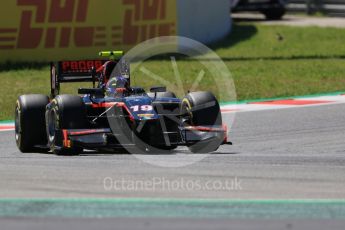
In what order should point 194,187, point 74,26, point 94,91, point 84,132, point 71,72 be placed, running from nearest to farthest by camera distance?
point 194,187 < point 84,132 < point 94,91 < point 71,72 < point 74,26

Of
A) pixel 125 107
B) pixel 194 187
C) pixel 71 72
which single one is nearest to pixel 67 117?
pixel 125 107

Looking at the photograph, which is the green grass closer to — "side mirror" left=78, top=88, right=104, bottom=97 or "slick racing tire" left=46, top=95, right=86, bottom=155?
"side mirror" left=78, top=88, right=104, bottom=97

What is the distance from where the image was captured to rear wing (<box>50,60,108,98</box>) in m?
11.7

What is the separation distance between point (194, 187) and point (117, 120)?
98.8 inches

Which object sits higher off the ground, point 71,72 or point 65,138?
point 71,72

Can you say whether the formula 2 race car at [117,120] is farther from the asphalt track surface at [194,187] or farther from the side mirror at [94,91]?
the asphalt track surface at [194,187]

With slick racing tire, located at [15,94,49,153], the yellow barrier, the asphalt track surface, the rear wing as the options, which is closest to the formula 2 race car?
slick racing tire, located at [15,94,49,153]

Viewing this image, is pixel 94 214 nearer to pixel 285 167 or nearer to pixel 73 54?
pixel 285 167

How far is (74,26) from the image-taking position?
2125 cm

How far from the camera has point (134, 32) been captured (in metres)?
22.1

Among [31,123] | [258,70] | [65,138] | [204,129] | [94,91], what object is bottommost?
[258,70]

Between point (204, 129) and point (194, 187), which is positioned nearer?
point (194, 187)

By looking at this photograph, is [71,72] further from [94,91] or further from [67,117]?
[67,117]

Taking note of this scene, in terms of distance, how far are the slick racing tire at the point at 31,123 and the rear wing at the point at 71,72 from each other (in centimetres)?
39
